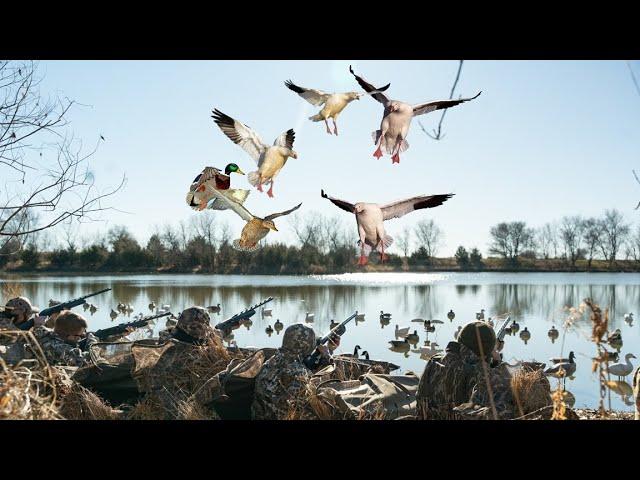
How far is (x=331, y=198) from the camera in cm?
296

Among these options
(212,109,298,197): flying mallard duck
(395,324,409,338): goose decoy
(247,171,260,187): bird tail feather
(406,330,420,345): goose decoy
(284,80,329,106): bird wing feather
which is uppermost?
(284,80,329,106): bird wing feather

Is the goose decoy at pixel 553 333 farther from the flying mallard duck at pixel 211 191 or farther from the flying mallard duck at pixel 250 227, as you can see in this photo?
the flying mallard duck at pixel 211 191

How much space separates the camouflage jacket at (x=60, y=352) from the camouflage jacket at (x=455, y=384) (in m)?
3.40

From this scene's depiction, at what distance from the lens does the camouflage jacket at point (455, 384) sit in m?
4.59

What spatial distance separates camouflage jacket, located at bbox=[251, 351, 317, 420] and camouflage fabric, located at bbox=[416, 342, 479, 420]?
97cm

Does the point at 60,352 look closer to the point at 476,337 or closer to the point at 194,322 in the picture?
the point at 194,322

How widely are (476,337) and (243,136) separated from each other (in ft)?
7.85

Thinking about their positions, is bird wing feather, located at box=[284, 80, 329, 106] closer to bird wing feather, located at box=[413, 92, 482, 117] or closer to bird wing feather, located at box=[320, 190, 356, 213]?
bird wing feather, located at box=[413, 92, 482, 117]

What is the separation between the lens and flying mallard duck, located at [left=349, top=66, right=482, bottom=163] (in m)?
3.16

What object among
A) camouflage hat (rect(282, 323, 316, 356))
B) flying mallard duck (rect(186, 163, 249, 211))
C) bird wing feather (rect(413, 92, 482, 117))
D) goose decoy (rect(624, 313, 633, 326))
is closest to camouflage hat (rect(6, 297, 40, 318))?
camouflage hat (rect(282, 323, 316, 356))
